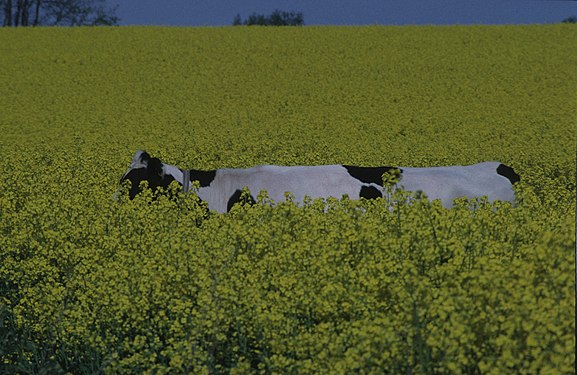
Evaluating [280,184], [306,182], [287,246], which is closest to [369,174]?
[306,182]

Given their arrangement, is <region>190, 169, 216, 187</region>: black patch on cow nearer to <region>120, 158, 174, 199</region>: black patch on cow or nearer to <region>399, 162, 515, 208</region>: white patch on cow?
<region>120, 158, 174, 199</region>: black patch on cow

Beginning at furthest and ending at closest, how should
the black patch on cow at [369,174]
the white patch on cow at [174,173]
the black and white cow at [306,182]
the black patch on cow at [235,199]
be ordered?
the white patch on cow at [174,173] → the black patch on cow at [369,174] → the black and white cow at [306,182] → the black patch on cow at [235,199]

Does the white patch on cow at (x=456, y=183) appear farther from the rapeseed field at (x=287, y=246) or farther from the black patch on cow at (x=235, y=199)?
the black patch on cow at (x=235, y=199)

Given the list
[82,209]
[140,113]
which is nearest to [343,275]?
[82,209]

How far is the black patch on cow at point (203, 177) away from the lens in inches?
334

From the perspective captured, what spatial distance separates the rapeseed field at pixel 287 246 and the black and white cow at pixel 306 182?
1.77ft

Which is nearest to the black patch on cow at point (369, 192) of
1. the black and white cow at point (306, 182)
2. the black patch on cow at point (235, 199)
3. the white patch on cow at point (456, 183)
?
the black and white cow at point (306, 182)

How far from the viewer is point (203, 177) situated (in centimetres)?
852

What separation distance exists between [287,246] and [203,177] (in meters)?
2.70

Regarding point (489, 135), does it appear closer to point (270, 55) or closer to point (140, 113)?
point (140, 113)

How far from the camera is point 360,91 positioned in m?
21.8

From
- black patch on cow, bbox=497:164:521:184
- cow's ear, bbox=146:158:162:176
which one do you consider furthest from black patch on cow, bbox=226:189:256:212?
black patch on cow, bbox=497:164:521:184

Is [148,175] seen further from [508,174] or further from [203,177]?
[508,174]

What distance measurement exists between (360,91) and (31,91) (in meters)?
9.96
